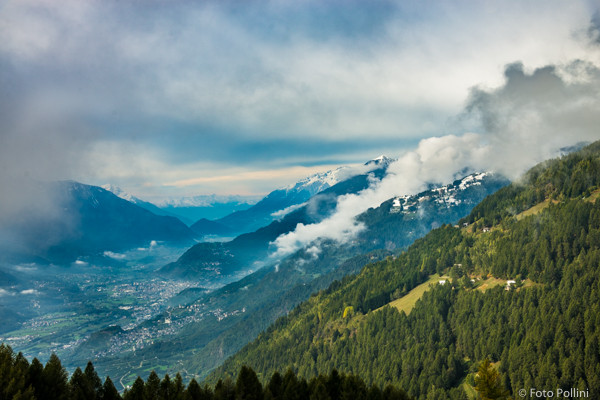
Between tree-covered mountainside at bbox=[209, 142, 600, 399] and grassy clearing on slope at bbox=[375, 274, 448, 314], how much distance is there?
3.16m

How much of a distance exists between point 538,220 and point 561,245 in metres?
24.6

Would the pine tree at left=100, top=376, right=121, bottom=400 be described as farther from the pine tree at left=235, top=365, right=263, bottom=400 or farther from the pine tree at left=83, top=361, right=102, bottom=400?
the pine tree at left=235, top=365, right=263, bottom=400

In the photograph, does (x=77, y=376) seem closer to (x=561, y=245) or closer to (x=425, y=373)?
(x=425, y=373)

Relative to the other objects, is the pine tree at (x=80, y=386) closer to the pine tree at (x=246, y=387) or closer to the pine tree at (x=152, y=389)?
the pine tree at (x=152, y=389)

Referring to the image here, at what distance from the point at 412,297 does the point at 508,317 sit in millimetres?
63996

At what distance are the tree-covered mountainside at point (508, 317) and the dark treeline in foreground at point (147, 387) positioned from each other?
58182 mm

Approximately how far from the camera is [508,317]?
414 ft

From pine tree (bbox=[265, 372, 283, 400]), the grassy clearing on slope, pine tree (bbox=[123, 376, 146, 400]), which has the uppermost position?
pine tree (bbox=[123, 376, 146, 400])

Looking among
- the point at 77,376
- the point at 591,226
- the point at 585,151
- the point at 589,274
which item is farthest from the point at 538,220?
the point at 77,376

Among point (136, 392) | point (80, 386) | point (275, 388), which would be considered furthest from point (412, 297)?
point (80, 386)

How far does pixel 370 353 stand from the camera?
15812 centimetres

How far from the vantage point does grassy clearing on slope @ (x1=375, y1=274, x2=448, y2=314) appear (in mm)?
179125

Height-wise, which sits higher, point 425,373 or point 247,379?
point 247,379

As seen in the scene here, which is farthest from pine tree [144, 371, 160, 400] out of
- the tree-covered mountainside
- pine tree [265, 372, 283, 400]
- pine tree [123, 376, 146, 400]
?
the tree-covered mountainside
